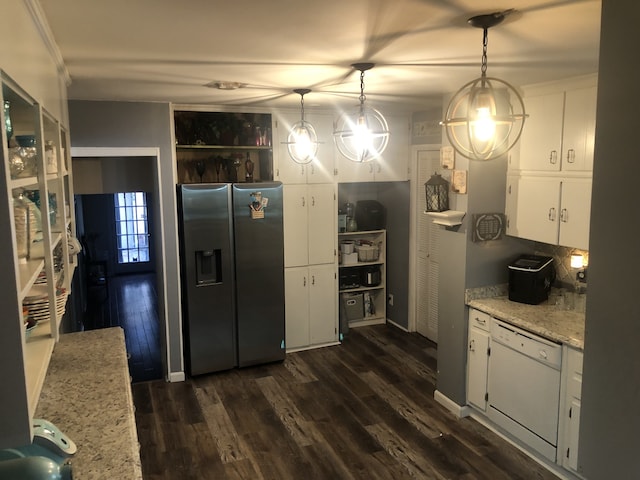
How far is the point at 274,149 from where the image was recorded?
16.9 feet

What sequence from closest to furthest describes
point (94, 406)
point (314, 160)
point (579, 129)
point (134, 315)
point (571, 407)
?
point (94, 406), point (571, 407), point (579, 129), point (314, 160), point (134, 315)

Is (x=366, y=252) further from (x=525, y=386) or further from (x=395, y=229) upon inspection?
(x=525, y=386)

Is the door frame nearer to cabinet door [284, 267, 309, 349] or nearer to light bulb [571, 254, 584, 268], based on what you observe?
cabinet door [284, 267, 309, 349]

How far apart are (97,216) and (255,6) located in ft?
29.8

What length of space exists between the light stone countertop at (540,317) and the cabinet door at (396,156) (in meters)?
2.15

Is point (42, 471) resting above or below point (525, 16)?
below

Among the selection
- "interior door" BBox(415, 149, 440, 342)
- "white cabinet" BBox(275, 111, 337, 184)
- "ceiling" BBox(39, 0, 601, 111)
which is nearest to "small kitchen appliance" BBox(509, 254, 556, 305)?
"ceiling" BBox(39, 0, 601, 111)

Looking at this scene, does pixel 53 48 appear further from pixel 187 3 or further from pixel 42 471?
pixel 42 471

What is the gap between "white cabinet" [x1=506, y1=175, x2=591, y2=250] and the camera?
3.35 metres

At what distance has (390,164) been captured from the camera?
5711 mm

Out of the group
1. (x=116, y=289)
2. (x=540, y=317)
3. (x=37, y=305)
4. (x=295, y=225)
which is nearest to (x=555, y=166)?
(x=540, y=317)

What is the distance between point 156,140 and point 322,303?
2.35 metres

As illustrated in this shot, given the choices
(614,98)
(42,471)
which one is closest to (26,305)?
(42,471)

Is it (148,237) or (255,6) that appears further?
(148,237)
